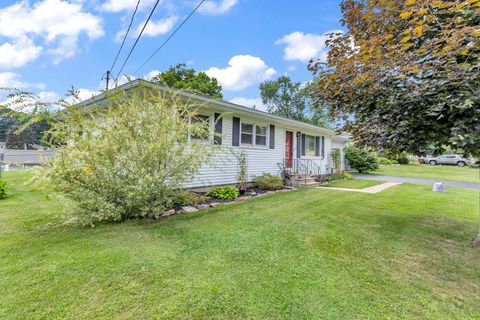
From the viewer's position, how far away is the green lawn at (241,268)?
2041mm

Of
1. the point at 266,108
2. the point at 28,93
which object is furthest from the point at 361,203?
the point at 266,108

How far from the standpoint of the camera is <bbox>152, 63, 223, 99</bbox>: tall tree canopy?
24969 millimetres

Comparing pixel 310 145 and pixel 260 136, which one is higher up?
pixel 260 136

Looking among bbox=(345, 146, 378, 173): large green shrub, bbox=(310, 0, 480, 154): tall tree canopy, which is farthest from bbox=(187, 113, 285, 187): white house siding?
bbox=(345, 146, 378, 173): large green shrub

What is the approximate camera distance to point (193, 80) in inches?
1000

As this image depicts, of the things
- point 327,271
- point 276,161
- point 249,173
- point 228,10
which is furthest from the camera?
point 276,161

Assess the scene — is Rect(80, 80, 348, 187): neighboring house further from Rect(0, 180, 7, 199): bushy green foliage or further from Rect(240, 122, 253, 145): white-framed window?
Rect(0, 180, 7, 199): bushy green foliage

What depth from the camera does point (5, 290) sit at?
2.21m

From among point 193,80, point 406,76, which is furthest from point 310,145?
point 193,80

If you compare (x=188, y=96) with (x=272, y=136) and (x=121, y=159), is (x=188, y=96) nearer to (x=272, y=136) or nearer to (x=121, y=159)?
(x=121, y=159)

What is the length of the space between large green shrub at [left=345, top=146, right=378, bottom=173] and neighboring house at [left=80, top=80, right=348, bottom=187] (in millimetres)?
3856

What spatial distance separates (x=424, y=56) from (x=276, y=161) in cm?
702

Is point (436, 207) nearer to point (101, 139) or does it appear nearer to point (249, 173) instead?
point (249, 173)

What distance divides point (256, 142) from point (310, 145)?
4.53 m
